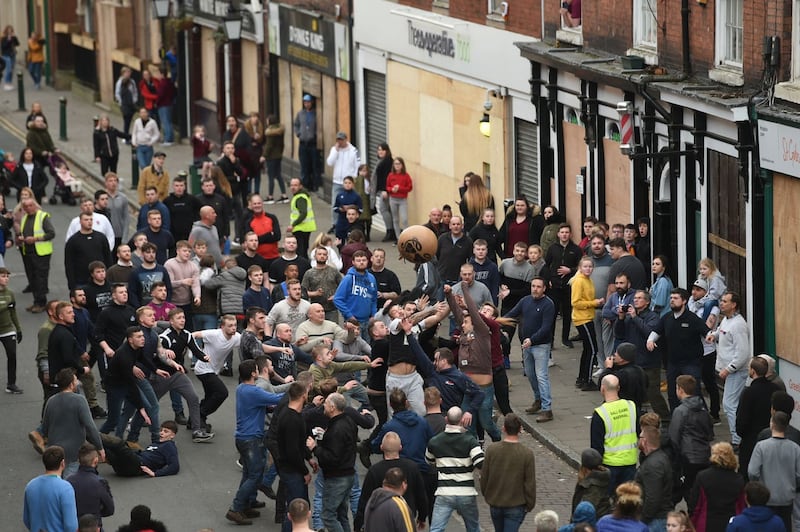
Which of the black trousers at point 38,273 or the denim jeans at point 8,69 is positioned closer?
the black trousers at point 38,273

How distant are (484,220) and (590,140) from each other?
1.94 m

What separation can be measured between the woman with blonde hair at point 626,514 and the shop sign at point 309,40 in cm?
2136

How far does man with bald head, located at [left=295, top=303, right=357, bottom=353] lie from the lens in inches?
722

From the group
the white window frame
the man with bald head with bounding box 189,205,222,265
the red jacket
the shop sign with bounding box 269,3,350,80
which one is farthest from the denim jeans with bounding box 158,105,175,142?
the white window frame

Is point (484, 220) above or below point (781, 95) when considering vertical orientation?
below

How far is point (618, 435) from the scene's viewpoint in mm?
14906

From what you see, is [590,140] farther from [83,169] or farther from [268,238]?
[83,169]

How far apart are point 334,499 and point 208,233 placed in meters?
9.04

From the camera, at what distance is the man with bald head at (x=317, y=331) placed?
18.3 metres

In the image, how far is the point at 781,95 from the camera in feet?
61.0

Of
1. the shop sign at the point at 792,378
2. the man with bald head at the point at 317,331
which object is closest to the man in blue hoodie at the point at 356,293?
the man with bald head at the point at 317,331

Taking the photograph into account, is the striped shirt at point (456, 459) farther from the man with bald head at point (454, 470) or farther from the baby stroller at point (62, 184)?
Result: the baby stroller at point (62, 184)

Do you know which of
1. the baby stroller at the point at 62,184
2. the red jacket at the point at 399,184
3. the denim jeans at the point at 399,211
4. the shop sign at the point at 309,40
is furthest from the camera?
the baby stroller at the point at 62,184

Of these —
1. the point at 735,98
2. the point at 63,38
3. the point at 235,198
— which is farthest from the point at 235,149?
the point at 63,38
